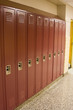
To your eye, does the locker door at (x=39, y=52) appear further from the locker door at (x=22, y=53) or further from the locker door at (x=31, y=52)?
the locker door at (x=22, y=53)

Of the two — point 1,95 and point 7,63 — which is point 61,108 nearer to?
point 1,95

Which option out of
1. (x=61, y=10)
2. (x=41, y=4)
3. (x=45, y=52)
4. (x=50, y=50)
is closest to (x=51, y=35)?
(x=50, y=50)

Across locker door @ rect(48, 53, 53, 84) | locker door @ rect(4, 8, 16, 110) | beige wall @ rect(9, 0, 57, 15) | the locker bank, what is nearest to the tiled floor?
the locker bank

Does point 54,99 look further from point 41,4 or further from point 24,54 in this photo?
point 41,4

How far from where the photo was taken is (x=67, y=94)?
3.68 meters

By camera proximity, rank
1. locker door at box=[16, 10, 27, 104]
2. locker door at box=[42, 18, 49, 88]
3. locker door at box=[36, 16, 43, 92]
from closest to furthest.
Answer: locker door at box=[16, 10, 27, 104]
locker door at box=[36, 16, 43, 92]
locker door at box=[42, 18, 49, 88]

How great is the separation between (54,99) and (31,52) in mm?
1385

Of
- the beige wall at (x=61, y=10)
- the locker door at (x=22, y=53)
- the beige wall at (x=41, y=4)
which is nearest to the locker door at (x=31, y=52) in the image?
the locker door at (x=22, y=53)

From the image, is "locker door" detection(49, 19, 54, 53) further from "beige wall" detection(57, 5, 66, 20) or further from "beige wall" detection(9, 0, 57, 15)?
"beige wall" detection(57, 5, 66, 20)

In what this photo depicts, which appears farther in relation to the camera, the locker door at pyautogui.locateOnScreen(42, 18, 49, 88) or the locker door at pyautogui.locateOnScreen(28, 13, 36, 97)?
the locker door at pyautogui.locateOnScreen(42, 18, 49, 88)

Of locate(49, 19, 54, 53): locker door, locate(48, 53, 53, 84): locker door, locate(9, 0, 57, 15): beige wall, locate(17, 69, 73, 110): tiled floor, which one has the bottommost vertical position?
locate(17, 69, 73, 110): tiled floor

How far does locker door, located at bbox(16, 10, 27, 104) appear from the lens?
8.57ft

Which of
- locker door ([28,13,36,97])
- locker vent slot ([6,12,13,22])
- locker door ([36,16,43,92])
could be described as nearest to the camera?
locker vent slot ([6,12,13,22])

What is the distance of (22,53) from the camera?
108 inches
